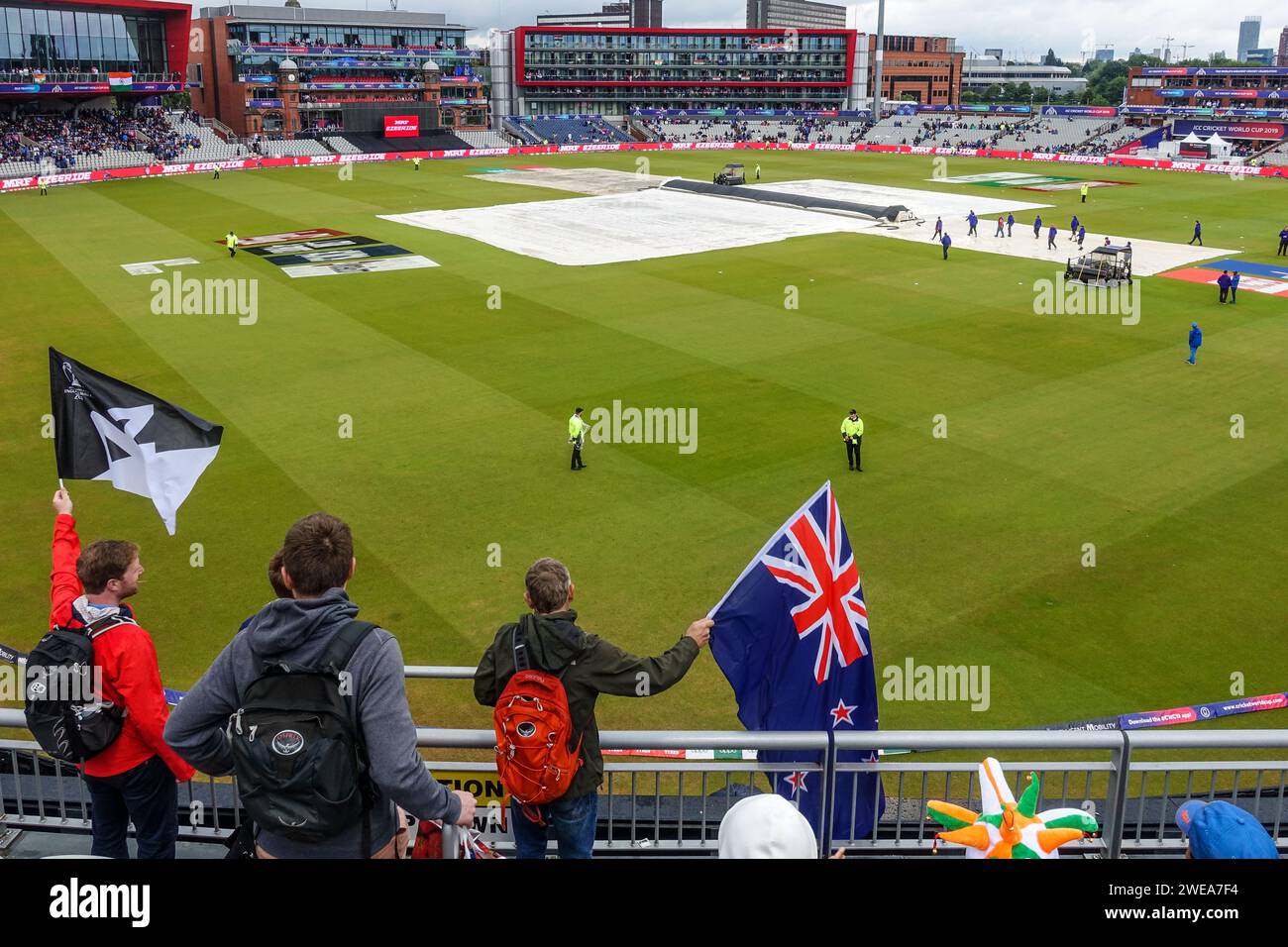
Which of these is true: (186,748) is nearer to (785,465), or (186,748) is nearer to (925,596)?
(925,596)

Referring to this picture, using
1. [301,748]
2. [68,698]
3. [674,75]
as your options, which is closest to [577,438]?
[68,698]

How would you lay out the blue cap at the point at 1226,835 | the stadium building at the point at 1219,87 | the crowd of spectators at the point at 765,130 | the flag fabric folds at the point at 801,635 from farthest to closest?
the crowd of spectators at the point at 765,130
the stadium building at the point at 1219,87
the flag fabric folds at the point at 801,635
the blue cap at the point at 1226,835

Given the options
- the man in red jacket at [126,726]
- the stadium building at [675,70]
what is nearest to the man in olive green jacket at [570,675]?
the man in red jacket at [126,726]

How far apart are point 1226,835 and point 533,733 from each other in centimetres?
313

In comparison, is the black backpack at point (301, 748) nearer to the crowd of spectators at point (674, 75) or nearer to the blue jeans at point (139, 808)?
the blue jeans at point (139, 808)

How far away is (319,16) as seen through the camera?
4417 inches

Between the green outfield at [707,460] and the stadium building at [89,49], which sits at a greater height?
the stadium building at [89,49]

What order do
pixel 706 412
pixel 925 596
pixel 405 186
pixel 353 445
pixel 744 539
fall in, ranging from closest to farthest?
1. pixel 925 596
2. pixel 744 539
3. pixel 353 445
4. pixel 706 412
5. pixel 405 186

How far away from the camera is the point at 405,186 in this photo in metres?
71.0

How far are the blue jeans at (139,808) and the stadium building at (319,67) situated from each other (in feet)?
357

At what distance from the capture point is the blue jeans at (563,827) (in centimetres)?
573
